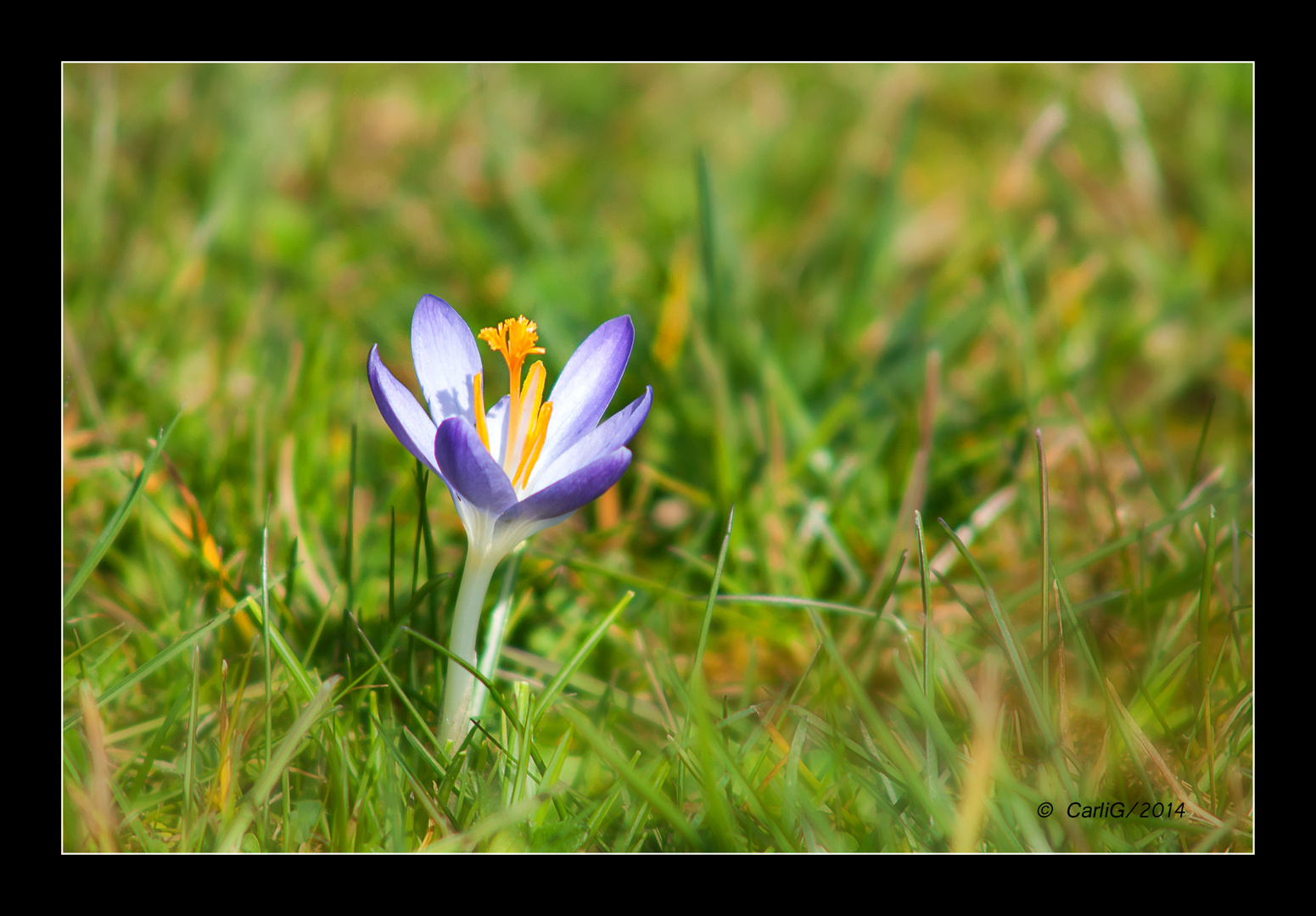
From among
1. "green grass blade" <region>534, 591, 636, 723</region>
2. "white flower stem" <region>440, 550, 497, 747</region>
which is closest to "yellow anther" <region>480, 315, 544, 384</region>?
"white flower stem" <region>440, 550, 497, 747</region>

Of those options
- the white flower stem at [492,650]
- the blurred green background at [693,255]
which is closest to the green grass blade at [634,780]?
the white flower stem at [492,650]

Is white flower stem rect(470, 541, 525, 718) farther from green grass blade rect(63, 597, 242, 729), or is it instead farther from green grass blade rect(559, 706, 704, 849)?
green grass blade rect(63, 597, 242, 729)

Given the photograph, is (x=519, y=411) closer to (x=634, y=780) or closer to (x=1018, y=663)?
(x=634, y=780)

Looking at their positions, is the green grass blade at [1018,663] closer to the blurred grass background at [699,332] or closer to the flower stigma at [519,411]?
the blurred grass background at [699,332]

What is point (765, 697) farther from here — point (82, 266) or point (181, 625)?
point (82, 266)

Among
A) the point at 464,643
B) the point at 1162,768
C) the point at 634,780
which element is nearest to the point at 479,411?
the point at 464,643

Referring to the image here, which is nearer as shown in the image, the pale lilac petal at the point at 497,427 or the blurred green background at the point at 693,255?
the pale lilac petal at the point at 497,427

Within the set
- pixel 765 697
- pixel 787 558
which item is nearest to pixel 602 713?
pixel 765 697
